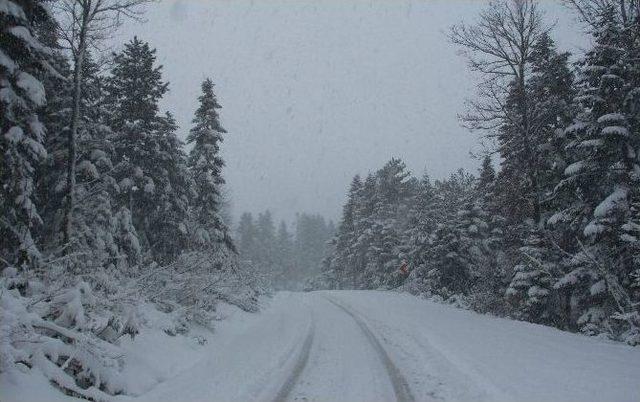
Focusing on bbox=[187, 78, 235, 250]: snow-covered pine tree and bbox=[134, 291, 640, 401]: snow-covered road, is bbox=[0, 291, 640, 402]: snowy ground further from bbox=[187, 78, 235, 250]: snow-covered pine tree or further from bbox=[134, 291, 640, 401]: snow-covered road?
bbox=[187, 78, 235, 250]: snow-covered pine tree

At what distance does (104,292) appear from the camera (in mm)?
9727

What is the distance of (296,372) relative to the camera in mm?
8586

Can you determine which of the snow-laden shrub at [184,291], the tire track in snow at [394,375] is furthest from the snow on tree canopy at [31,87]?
the tire track in snow at [394,375]

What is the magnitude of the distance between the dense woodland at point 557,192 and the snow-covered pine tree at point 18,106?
42.5ft

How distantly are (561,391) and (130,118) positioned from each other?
23339 mm

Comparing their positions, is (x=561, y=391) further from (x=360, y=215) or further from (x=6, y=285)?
(x=360, y=215)

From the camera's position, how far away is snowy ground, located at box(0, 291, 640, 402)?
7.11 metres

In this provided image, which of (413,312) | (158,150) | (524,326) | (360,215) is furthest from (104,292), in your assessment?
(360,215)

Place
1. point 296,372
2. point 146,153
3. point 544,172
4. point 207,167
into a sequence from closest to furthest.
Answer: point 296,372
point 544,172
point 146,153
point 207,167

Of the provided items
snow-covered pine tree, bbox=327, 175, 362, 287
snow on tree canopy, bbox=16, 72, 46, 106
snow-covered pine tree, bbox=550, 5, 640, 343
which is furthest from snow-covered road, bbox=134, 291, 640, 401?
snow-covered pine tree, bbox=327, 175, 362, 287

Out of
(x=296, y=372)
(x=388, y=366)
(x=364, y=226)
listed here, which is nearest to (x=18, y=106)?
(x=296, y=372)

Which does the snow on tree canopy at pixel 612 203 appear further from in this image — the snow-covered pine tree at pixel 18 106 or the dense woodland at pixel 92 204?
the snow-covered pine tree at pixel 18 106

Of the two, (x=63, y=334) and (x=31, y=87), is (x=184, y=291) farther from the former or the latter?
(x=63, y=334)

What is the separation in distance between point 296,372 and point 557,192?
42.0 feet
